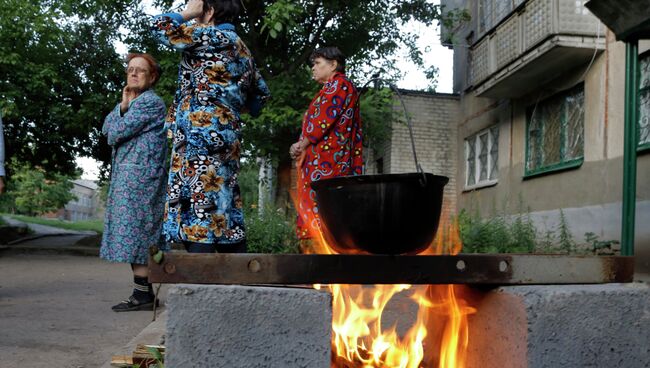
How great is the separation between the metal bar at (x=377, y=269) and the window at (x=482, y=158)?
1112 cm

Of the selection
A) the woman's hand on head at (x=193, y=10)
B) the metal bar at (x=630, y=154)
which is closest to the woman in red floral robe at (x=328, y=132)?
the woman's hand on head at (x=193, y=10)

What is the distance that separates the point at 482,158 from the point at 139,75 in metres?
11.1

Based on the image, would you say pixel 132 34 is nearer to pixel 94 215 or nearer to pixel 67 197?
pixel 67 197

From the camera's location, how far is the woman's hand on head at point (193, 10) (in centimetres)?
315

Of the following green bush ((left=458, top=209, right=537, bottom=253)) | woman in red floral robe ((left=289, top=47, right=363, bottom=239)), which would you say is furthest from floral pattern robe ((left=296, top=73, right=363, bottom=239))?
green bush ((left=458, top=209, right=537, bottom=253))

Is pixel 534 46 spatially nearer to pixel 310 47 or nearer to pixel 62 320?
pixel 310 47

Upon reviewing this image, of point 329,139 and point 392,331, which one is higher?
point 329,139

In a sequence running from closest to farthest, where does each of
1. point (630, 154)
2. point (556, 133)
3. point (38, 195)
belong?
point (630, 154)
point (556, 133)
point (38, 195)

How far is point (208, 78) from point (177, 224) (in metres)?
0.80

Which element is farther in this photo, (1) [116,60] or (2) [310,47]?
(1) [116,60]

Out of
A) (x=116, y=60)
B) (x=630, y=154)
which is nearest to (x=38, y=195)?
(x=116, y=60)

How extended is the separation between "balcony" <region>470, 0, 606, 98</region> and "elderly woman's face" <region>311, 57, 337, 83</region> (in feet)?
21.4

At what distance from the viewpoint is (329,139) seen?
4.24 meters

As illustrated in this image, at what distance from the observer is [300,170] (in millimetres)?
4445
